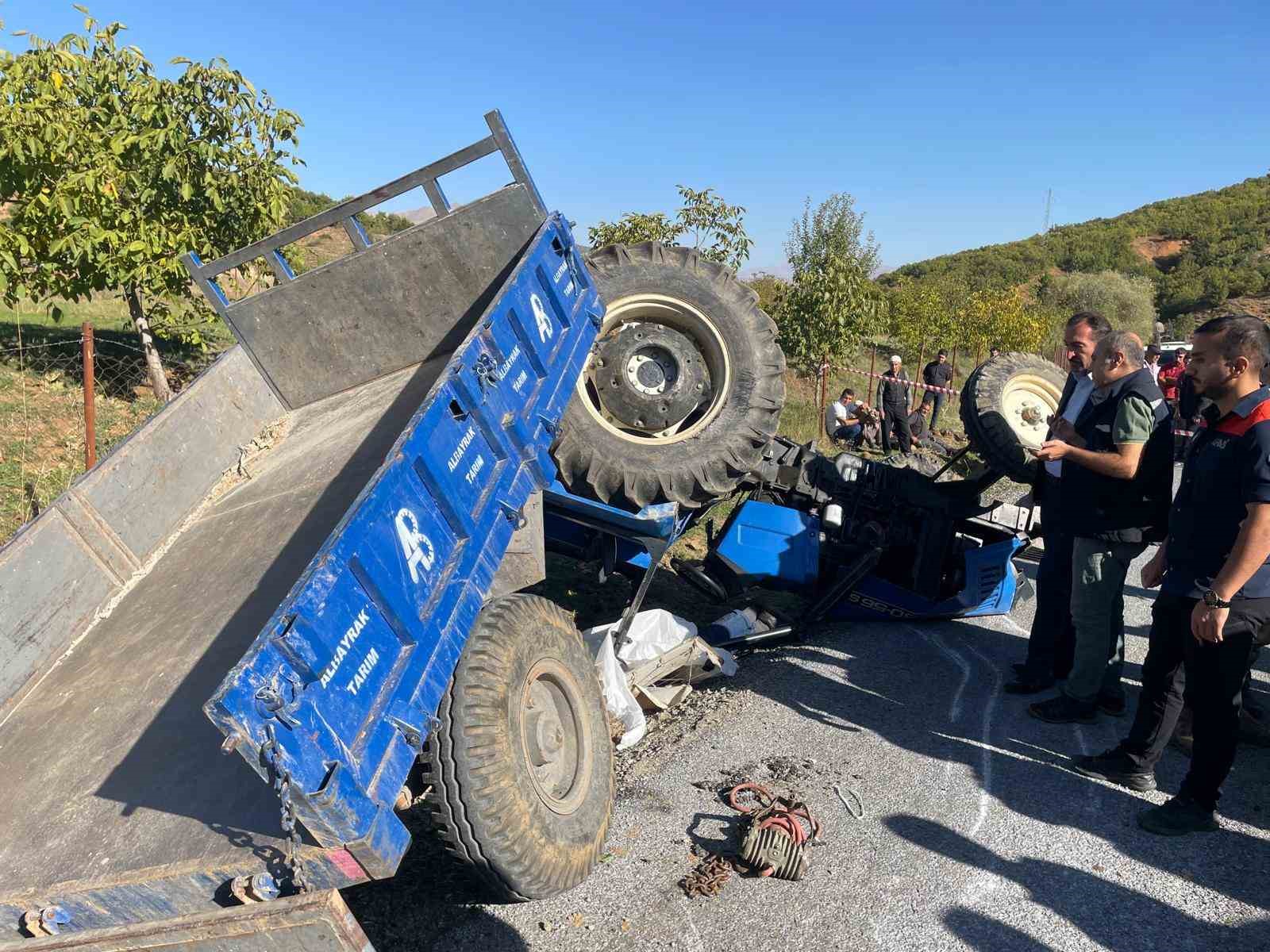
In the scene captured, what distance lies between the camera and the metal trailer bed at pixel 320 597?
2201 millimetres

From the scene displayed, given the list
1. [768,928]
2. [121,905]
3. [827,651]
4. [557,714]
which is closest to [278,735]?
[121,905]

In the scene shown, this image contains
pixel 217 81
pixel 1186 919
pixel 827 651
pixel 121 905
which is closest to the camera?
pixel 121 905

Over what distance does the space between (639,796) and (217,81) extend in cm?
781

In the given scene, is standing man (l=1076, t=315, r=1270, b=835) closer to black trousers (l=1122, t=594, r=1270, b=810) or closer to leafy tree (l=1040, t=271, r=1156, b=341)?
black trousers (l=1122, t=594, r=1270, b=810)

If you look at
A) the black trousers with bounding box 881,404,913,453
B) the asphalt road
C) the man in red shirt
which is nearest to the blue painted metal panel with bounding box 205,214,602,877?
the asphalt road

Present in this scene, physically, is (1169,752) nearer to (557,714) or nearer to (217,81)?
(557,714)

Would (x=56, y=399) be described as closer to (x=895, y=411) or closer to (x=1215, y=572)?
(x=1215, y=572)

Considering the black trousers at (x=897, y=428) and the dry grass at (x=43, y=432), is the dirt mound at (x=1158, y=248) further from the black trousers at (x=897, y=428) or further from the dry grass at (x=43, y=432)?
the dry grass at (x=43, y=432)

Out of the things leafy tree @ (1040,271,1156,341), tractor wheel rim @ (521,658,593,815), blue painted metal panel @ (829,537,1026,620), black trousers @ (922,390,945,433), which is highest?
tractor wheel rim @ (521,658,593,815)

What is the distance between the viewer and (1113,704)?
14.3 ft

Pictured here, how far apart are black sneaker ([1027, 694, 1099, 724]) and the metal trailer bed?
2.24 m

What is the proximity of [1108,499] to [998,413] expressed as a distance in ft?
4.64

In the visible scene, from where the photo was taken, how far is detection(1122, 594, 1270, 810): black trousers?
319cm

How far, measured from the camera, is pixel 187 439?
473cm
